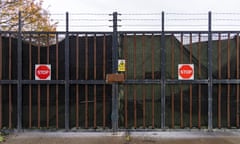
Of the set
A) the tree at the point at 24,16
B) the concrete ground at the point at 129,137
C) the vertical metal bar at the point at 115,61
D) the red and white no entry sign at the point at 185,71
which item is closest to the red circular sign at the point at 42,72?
the concrete ground at the point at 129,137

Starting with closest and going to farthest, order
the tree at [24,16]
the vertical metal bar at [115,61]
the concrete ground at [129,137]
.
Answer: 1. the concrete ground at [129,137]
2. the vertical metal bar at [115,61]
3. the tree at [24,16]

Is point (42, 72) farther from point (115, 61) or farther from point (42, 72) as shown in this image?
point (115, 61)

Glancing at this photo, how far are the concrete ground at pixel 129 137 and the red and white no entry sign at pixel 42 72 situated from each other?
1334 millimetres

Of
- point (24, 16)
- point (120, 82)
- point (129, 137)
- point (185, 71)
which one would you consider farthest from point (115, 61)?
point (24, 16)

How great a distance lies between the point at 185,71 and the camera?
855cm

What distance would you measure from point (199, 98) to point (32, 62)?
4.09 m

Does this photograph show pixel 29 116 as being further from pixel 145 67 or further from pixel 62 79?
pixel 145 67

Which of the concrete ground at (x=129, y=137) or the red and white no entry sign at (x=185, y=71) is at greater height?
the red and white no entry sign at (x=185, y=71)

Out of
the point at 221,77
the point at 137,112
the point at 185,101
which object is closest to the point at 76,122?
the point at 137,112

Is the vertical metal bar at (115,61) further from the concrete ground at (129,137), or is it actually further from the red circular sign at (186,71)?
the red circular sign at (186,71)

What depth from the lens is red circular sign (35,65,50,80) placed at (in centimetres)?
851

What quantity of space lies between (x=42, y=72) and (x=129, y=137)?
8.41 feet

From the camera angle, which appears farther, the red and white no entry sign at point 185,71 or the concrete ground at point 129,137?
the red and white no entry sign at point 185,71

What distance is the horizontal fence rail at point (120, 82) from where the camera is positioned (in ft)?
27.9
